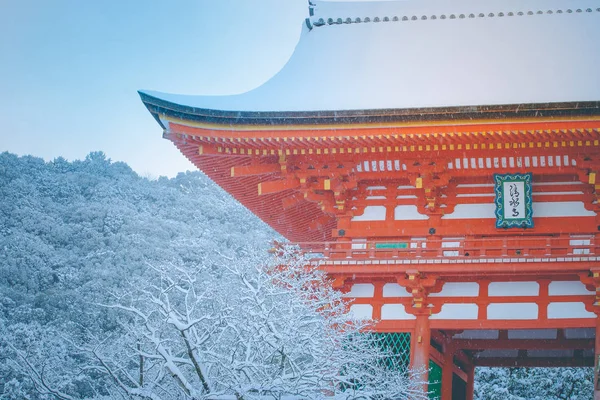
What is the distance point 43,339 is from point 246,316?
1439 centimetres

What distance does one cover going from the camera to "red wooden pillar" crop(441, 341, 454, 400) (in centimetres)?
1426

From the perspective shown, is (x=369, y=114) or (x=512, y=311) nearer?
(x=369, y=114)

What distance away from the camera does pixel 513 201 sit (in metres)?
11.9

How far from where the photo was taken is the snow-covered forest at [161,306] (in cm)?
888

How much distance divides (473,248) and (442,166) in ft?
4.02

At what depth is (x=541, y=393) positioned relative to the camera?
86.5 feet

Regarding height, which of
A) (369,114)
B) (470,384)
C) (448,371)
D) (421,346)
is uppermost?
(369,114)

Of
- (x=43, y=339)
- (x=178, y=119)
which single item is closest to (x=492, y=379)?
(x=43, y=339)

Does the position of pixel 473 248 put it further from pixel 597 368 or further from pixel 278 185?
pixel 278 185

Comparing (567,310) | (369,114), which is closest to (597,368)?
(567,310)

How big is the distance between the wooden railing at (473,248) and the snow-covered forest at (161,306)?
77 centimetres

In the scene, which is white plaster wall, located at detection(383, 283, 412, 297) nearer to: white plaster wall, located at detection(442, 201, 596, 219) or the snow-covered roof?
white plaster wall, located at detection(442, 201, 596, 219)

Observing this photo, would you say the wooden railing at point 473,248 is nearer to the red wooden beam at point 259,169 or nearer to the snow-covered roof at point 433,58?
the red wooden beam at point 259,169

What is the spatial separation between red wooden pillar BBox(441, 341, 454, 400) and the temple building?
0.78 metres
